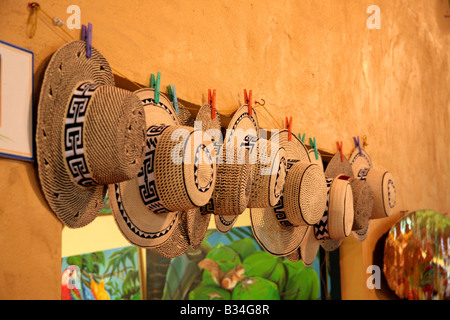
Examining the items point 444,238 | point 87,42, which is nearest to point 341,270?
point 444,238

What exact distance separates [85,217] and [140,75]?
477 mm

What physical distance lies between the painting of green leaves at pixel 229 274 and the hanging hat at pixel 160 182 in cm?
242

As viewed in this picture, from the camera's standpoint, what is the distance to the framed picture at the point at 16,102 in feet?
3.47

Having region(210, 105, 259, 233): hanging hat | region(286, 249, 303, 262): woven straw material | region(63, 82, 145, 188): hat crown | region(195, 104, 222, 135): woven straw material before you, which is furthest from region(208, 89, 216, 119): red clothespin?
region(286, 249, 303, 262): woven straw material

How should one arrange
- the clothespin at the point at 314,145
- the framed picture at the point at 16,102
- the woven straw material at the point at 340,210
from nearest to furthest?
the framed picture at the point at 16,102, the woven straw material at the point at 340,210, the clothespin at the point at 314,145

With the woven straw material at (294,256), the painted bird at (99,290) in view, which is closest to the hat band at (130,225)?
the woven straw material at (294,256)

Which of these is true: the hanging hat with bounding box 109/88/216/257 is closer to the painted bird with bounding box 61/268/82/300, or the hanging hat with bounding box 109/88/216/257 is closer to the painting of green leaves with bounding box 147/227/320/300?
the painted bird with bounding box 61/268/82/300

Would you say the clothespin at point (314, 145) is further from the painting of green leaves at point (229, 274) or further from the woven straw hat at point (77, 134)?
the painting of green leaves at point (229, 274)

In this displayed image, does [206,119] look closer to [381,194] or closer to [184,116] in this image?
[184,116]

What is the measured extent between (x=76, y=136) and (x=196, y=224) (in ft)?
2.08

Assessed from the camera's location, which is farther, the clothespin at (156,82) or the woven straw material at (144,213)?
the clothespin at (156,82)

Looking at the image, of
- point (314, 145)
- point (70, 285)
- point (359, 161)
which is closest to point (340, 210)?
point (314, 145)

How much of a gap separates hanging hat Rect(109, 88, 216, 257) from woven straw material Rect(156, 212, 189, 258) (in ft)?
0.20

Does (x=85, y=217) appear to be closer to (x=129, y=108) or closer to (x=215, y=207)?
(x=129, y=108)
